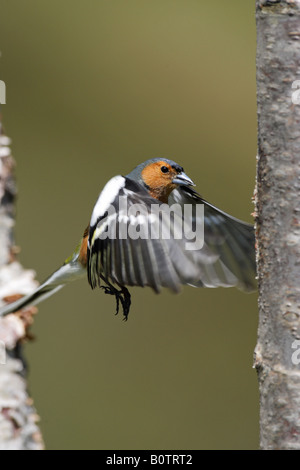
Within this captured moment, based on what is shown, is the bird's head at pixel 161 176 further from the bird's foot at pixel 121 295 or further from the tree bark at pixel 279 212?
the tree bark at pixel 279 212

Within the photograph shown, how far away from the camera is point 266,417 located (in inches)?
48.2

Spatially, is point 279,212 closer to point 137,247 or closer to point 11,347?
point 137,247

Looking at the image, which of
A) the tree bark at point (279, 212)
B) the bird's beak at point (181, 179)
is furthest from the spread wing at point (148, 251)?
the tree bark at point (279, 212)

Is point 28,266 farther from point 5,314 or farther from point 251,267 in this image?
point 251,267

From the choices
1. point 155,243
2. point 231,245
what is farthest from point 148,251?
point 231,245

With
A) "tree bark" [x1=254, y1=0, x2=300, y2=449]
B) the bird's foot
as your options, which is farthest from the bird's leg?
"tree bark" [x1=254, y1=0, x2=300, y2=449]

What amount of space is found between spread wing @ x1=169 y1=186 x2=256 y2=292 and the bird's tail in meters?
0.43

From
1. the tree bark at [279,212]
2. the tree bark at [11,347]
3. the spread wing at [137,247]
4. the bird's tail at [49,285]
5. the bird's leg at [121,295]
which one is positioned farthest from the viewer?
the bird's tail at [49,285]

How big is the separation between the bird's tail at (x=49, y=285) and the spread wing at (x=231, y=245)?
1.43 feet

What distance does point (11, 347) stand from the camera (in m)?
1.95

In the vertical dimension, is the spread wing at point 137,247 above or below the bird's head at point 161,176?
below

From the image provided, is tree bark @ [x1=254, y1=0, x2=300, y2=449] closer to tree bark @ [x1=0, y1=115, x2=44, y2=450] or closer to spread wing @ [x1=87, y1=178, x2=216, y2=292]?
spread wing @ [x1=87, y1=178, x2=216, y2=292]

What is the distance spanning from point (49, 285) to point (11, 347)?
0.27 meters

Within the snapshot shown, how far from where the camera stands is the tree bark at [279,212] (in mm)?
1148
